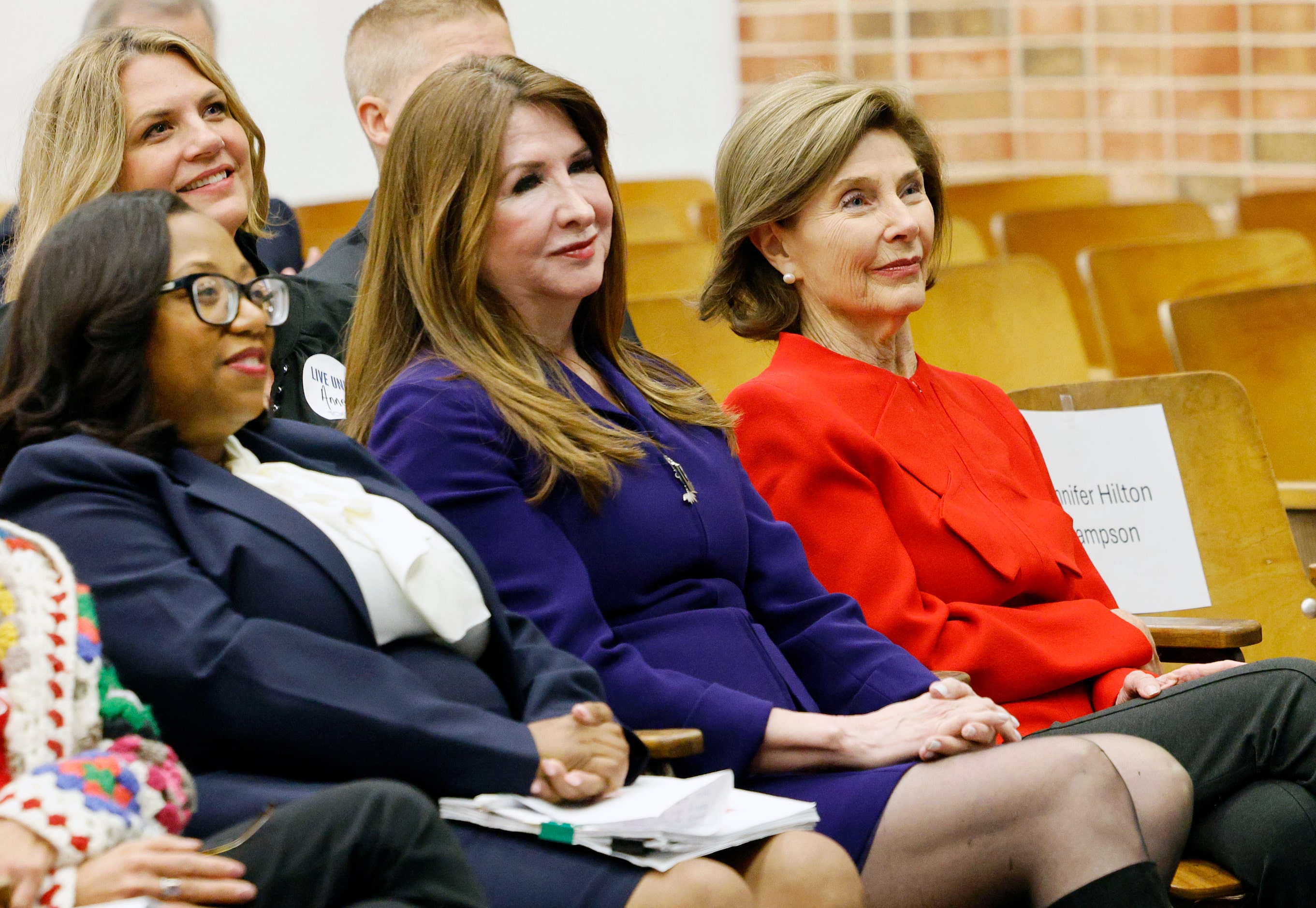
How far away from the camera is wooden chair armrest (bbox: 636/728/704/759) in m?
1.60

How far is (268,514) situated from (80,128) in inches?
35.7

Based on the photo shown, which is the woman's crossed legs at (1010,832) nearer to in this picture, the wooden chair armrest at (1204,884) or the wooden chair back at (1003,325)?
Result: the wooden chair armrest at (1204,884)

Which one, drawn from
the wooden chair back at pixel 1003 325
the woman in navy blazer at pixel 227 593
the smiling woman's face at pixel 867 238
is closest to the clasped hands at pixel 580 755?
the woman in navy blazer at pixel 227 593

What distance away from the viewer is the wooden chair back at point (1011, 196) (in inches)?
196

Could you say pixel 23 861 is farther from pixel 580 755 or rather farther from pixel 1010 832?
pixel 1010 832

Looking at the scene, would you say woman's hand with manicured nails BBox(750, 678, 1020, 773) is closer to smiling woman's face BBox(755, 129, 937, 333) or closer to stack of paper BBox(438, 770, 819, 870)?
stack of paper BBox(438, 770, 819, 870)

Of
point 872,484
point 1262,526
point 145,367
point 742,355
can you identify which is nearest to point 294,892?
point 145,367

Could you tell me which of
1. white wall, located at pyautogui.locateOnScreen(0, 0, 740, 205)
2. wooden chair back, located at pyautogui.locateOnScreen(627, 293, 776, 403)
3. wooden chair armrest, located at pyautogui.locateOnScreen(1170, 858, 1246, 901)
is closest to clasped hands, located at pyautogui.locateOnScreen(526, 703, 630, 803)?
wooden chair armrest, located at pyautogui.locateOnScreen(1170, 858, 1246, 901)

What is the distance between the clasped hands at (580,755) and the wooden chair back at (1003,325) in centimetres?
147

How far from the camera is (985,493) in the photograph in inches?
87.1

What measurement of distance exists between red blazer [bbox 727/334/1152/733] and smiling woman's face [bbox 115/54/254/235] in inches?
30.2

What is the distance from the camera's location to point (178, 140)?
2.28m

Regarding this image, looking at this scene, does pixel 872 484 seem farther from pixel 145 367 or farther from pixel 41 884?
pixel 41 884

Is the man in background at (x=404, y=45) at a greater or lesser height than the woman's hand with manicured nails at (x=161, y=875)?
greater
